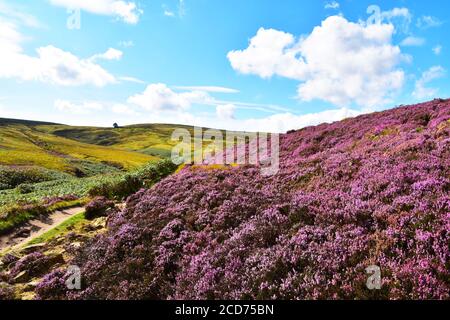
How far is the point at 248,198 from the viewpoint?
14.8m

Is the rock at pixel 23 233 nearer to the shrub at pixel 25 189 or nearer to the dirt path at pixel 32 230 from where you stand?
the dirt path at pixel 32 230

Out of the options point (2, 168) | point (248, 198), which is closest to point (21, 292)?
point (248, 198)

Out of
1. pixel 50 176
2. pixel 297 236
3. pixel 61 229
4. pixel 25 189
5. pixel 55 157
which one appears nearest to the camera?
pixel 297 236

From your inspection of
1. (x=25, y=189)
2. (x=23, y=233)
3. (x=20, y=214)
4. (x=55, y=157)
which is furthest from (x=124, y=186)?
(x=55, y=157)

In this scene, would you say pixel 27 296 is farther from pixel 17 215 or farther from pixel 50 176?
pixel 50 176

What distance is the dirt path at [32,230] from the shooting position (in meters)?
20.8

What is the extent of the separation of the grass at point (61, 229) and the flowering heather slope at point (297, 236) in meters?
4.63

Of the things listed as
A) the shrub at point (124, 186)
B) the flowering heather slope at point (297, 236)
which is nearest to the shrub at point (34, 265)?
the flowering heather slope at point (297, 236)

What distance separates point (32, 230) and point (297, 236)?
67.8ft

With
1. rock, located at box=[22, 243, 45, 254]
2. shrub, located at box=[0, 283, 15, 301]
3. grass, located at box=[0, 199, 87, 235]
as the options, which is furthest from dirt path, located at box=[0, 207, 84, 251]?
shrub, located at box=[0, 283, 15, 301]

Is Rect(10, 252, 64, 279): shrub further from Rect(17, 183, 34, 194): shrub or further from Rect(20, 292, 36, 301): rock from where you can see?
Rect(17, 183, 34, 194): shrub

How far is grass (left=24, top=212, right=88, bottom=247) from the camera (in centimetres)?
1971

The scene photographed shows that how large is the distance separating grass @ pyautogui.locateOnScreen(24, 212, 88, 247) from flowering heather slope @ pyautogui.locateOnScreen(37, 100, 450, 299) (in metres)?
4.63

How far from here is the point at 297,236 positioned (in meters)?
9.87
